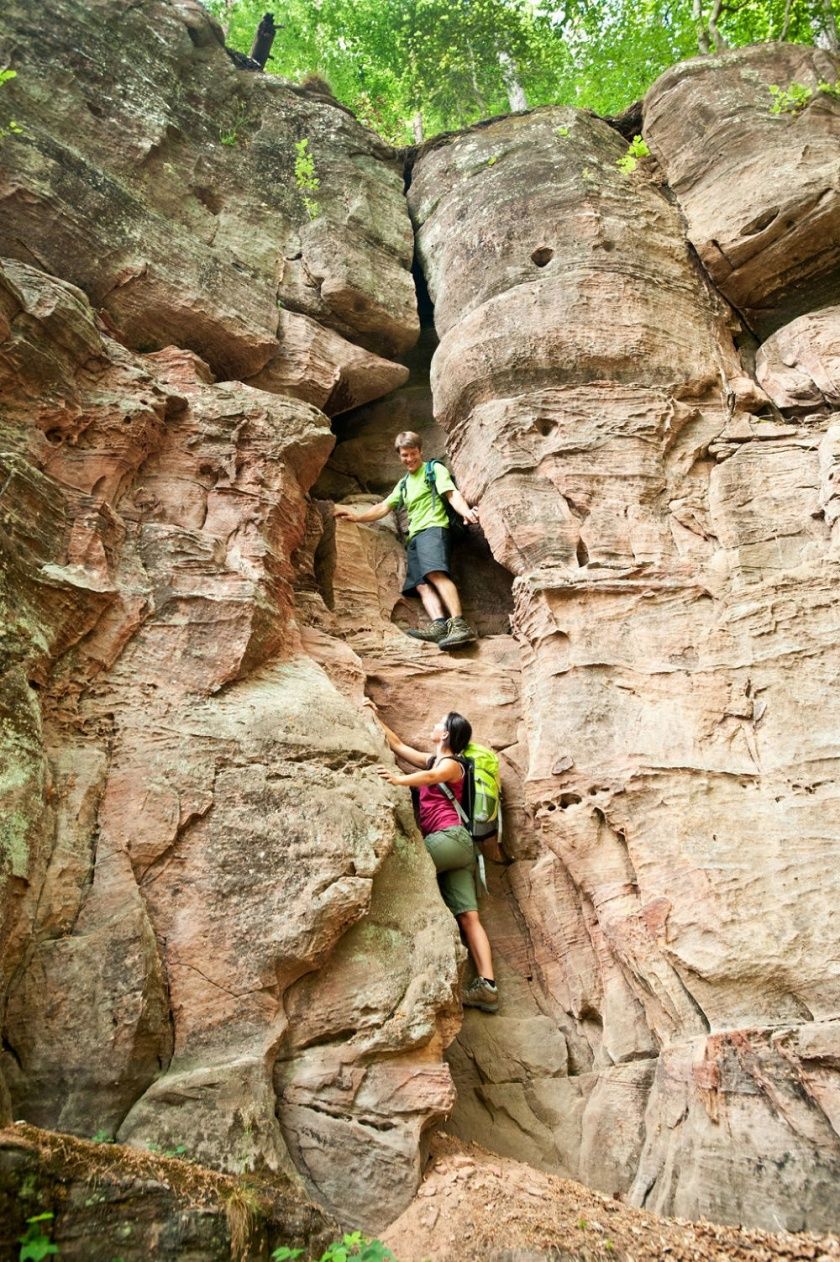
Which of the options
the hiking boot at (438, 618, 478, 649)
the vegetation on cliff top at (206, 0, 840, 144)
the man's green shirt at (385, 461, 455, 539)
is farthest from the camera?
the vegetation on cliff top at (206, 0, 840, 144)

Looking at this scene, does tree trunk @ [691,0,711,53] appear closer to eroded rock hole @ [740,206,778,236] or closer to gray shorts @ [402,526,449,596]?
eroded rock hole @ [740,206,778,236]

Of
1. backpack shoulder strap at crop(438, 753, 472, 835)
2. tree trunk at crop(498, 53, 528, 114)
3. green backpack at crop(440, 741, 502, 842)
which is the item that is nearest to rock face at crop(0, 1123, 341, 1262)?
backpack shoulder strap at crop(438, 753, 472, 835)

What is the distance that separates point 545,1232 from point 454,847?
2.67 metres

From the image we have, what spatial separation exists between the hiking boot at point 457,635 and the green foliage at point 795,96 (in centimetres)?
730

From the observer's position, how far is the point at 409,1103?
16.6 ft

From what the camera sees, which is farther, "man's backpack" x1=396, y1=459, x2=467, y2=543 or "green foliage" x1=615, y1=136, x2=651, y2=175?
"green foliage" x1=615, y1=136, x2=651, y2=175

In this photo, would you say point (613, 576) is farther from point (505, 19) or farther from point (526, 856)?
point (505, 19)

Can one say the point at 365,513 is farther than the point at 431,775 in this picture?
Yes

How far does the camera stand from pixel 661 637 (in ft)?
24.0

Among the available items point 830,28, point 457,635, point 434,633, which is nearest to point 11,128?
point 434,633

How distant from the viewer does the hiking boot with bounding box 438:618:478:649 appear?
336 inches

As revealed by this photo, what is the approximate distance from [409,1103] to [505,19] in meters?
20.1

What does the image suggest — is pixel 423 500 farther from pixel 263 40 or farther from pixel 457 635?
pixel 263 40

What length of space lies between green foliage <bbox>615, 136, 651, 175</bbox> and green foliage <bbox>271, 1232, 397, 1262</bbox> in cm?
1127
